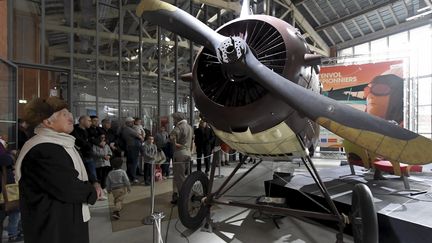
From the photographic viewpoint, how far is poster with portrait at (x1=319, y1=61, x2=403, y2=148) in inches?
296

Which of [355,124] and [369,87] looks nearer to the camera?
[355,124]

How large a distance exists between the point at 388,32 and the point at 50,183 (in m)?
13.2

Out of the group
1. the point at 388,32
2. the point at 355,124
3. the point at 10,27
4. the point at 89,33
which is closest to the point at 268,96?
the point at 355,124

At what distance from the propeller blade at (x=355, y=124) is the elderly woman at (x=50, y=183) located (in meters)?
1.33

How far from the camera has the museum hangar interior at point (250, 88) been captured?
230 cm

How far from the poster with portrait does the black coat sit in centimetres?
703

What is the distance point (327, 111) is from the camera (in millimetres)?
1774

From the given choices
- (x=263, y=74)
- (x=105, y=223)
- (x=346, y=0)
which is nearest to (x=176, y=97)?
(x=105, y=223)

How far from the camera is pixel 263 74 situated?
199cm

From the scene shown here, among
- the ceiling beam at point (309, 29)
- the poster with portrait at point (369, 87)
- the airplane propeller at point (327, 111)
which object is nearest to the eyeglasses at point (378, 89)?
the poster with portrait at point (369, 87)

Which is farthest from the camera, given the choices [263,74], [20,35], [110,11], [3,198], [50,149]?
[110,11]

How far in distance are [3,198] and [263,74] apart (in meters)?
2.47

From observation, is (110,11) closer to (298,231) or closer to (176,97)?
(176,97)

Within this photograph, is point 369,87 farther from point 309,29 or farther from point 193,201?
point 193,201
